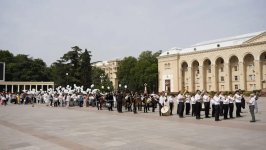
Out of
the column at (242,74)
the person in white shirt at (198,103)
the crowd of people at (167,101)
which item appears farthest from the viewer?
the column at (242,74)

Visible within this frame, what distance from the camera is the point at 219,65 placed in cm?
7456

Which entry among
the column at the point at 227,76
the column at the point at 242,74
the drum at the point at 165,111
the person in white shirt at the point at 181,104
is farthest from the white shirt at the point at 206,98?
the column at the point at 227,76

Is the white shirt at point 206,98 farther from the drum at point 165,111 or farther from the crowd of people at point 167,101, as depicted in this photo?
the drum at point 165,111

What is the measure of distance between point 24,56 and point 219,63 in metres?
64.7

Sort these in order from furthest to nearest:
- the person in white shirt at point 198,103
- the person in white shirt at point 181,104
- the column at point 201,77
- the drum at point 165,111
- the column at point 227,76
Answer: the column at point 201,77 < the column at point 227,76 < the drum at point 165,111 < the person in white shirt at point 181,104 < the person in white shirt at point 198,103

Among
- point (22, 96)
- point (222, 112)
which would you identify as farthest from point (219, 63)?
point (222, 112)

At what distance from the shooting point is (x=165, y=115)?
69.9 feet

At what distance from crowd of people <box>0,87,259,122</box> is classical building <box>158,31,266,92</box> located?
40728 millimetres

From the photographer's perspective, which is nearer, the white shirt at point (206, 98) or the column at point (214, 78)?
→ the white shirt at point (206, 98)

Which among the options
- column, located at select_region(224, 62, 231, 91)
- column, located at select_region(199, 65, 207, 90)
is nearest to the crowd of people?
column, located at select_region(224, 62, 231, 91)

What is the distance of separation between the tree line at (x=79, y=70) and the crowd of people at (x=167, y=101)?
28.9m

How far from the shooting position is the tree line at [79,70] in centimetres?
7688

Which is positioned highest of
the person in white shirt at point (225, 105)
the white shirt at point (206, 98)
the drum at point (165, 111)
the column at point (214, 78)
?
the column at point (214, 78)

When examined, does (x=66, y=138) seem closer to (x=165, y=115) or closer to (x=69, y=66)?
(x=165, y=115)
